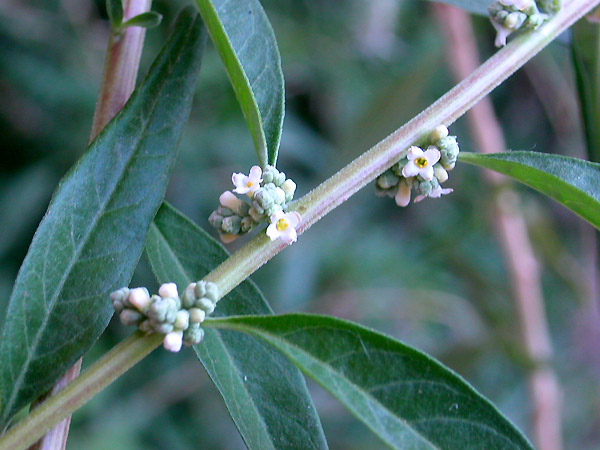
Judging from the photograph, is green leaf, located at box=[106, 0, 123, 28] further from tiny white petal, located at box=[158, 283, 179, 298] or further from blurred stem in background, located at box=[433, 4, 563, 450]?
blurred stem in background, located at box=[433, 4, 563, 450]

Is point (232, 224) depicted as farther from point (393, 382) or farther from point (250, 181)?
point (393, 382)

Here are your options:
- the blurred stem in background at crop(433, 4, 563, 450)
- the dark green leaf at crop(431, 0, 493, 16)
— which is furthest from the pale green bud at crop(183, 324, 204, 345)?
the blurred stem in background at crop(433, 4, 563, 450)

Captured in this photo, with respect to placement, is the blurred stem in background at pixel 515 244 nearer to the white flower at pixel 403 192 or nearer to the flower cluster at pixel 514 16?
the flower cluster at pixel 514 16

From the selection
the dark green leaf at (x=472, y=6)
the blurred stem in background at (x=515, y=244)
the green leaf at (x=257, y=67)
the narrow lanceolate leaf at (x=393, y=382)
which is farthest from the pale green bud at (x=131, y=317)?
the blurred stem in background at (x=515, y=244)

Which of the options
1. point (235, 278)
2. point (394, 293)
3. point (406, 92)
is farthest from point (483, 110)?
point (235, 278)

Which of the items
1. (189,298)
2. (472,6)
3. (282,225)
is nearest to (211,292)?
(189,298)
